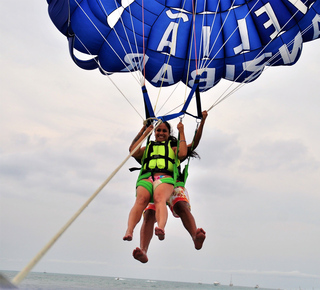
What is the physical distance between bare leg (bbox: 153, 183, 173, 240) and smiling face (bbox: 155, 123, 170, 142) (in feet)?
2.22

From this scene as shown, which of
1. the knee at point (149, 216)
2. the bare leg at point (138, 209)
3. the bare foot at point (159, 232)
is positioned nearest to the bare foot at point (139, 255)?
the bare leg at point (138, 209)

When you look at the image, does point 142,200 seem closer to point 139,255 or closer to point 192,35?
point 139,255

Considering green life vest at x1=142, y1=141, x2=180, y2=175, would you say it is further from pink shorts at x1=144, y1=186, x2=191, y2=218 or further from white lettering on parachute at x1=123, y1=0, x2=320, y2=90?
white lettering on parachute at x1=123, y1=0, x2=320, y2=90

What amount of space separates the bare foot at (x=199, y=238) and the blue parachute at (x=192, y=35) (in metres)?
3.10

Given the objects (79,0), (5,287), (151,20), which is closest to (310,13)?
(151,20)

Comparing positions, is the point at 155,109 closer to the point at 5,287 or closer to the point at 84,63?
the point at 84,63

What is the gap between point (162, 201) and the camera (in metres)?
4.97

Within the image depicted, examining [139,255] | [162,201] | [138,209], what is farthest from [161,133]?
[139,255]

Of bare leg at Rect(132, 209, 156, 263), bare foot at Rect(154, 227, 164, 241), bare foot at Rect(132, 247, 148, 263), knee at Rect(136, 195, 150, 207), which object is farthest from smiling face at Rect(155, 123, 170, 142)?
bare foot at Rect(132, 247, 148, 263)

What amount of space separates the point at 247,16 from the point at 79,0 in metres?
2.92

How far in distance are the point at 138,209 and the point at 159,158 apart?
2.34ft

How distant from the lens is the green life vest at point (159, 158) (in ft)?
17.3

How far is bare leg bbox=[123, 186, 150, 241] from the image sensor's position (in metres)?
4.76

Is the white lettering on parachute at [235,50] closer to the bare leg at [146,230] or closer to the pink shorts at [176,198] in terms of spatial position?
the pink shorts at [176,198]
